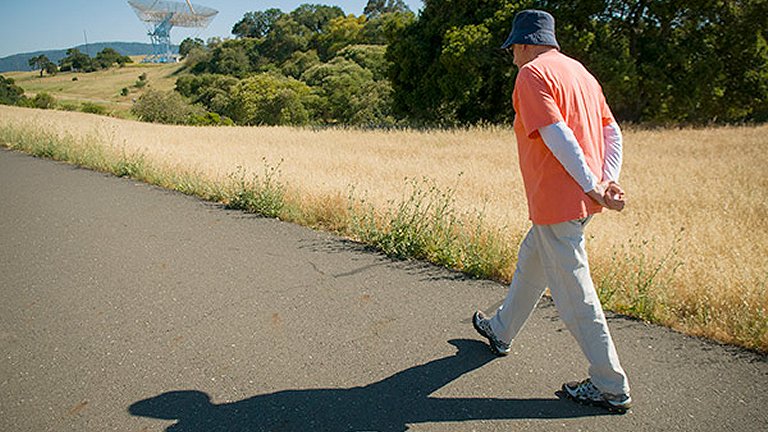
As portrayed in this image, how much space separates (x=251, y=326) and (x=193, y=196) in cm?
549

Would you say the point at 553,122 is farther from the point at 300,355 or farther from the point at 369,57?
the point at 369,57

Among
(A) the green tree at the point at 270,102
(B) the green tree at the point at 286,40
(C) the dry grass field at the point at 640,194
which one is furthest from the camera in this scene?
(B) the green tree at the point at 286,40

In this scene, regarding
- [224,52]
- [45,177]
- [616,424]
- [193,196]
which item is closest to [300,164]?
[193,196]

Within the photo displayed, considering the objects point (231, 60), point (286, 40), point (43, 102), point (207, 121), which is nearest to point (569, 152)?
point (207, 121)

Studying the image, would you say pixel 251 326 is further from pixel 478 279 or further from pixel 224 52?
pixel 224 52

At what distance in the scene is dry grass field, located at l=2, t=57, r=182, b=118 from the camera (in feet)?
293

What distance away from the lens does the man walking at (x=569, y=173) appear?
264 cm

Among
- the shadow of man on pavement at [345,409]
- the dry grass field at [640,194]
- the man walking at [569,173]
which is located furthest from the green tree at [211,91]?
the man walking at [569,173]

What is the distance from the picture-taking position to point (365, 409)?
294 centimetres

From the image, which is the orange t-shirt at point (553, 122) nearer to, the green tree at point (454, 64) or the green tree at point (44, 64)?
the green tree at point (454, 64)

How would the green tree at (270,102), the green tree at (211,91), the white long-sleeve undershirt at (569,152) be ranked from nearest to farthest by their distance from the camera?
the white long-sleeve undershirt at (569,152) < the green tree at (270,102) < the green tree at (211,91)

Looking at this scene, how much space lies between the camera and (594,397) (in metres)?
2.88

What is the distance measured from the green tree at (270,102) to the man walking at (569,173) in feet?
176

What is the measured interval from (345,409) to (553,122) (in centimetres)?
197
